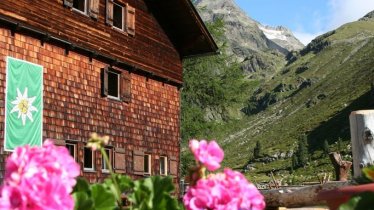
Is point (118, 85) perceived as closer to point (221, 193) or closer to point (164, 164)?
point (164, 164)

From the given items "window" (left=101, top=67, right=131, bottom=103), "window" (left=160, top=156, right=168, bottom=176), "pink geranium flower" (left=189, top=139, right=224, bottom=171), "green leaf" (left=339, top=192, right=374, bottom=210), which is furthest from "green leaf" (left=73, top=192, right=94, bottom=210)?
"window" (left=160, top=156, right=168, bottom=176)

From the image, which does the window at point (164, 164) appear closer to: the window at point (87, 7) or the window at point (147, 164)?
the window at point (147, 164)

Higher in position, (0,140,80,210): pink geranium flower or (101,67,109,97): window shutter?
(101,67,109,97): window shutter

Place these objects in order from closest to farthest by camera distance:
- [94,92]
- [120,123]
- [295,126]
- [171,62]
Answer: [94,92], [120,123], [171,62], [295,126]

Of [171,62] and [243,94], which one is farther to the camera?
[243,94]

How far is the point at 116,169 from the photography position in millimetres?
17375

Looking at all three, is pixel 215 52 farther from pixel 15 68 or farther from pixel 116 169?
pixel 15 68

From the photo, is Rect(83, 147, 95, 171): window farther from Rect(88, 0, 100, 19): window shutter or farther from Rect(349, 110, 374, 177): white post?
Rect(349, 110, 374, 177): white post

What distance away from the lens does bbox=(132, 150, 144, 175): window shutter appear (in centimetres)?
1827

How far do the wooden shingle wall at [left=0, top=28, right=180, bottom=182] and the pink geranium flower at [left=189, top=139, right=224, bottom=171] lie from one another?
1186 centimetres

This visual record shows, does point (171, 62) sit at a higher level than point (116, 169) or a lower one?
higher

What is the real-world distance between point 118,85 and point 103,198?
Result: 16111 millimetres

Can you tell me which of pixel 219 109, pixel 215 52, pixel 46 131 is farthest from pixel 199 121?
pixel 46 131

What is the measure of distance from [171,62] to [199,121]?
11.8 m
